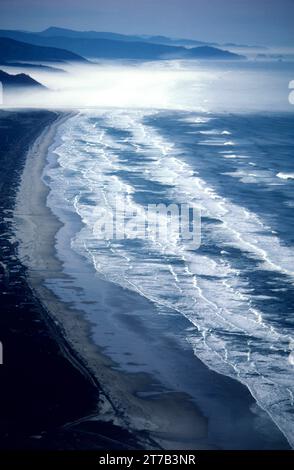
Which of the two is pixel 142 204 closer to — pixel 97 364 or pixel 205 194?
pixel 205 194

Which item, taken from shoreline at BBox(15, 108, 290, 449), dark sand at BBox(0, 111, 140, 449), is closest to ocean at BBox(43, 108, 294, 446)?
shoreline at BBox(15, 108, 290, 449)

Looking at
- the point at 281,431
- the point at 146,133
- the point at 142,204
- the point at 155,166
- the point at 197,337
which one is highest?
the point at 146,133

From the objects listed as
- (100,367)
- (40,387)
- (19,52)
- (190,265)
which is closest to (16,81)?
(19,52)

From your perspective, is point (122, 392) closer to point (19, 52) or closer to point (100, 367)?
point (100, 367)

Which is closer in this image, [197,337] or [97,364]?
[97,364]

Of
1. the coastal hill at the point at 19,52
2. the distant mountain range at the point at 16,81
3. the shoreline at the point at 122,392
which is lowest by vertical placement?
the shoreline at the point at 122,392

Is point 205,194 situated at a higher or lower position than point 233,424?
higher

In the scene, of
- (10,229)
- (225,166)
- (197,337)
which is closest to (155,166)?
(225,166)

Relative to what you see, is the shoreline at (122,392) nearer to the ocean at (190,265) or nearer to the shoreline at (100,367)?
the shoreline at (100,367)

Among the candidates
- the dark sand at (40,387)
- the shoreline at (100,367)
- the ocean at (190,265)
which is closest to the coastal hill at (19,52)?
the ocean at (190,265)
